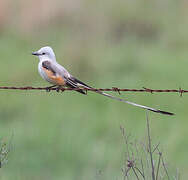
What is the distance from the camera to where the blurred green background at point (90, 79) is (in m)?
8.21

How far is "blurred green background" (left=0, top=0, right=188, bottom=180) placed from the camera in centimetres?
821

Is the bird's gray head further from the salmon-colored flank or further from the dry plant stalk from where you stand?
the dry plant stalk

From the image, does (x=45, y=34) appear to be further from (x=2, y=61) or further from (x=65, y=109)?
(x=65, y=109)

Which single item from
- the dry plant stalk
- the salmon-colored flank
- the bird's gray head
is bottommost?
the dry plant stalk

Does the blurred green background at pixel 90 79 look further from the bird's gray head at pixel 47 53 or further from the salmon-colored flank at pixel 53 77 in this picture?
the bird's gray head at pixel 47 53

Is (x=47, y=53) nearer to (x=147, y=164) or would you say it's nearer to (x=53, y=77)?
(x=53, y=77)

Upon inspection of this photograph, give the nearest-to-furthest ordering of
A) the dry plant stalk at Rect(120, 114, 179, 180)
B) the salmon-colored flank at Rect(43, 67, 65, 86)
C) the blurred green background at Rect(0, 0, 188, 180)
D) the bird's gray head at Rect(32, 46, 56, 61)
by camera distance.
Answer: the dry plant stalk at Rect(120, 114, 179, 180), the salmon-colored flank at Rect(43, 67, 65, 86), the bird's gray head at Rect(32, 46, 56, 61), the blurred green background at Rect(0, 0, 188, 180)

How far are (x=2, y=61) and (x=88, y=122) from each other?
331 cm

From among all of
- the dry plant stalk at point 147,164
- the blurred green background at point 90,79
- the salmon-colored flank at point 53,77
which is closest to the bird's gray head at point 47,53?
the salmon-colored flank at point 53,77

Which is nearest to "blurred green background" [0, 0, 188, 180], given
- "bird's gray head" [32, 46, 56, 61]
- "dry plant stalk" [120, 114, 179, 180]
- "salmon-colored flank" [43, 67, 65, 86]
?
"dry plant stalk" [120, 114, 179, 180]

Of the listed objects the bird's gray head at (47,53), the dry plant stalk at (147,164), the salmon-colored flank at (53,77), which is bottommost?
the dry plant stalk at (147,164)

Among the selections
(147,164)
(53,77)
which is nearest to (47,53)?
(53,77)

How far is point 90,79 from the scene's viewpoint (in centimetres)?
1129

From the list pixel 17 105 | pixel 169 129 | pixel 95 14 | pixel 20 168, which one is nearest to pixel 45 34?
pixel 95 14
